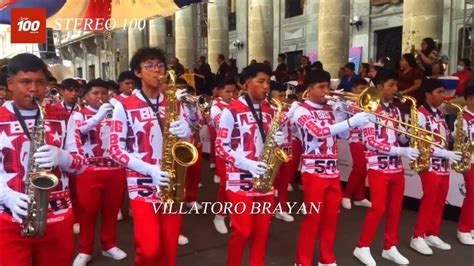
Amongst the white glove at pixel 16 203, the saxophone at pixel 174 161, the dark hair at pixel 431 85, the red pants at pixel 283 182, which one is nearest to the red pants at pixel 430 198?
the dark hair at pixel 431 85

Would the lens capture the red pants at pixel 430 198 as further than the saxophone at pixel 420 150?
Yes

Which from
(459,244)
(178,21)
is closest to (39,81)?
(459,244)

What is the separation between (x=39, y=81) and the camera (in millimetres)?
3344

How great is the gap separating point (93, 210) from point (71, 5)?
6392 mm

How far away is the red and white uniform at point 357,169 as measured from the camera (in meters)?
8.27

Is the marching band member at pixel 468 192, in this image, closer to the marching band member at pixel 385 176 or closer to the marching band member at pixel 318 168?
the marching band member at pixel 385 176

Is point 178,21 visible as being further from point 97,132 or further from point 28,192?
point 28,192

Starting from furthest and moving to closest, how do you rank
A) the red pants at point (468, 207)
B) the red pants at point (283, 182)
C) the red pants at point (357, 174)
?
the red pants at point (357, 174) < the red pants at point (283, 182) < the red pants at point (468, 207)

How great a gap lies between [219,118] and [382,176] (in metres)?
2.33

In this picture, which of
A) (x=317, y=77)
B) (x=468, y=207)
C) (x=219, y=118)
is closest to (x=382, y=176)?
(x=317, y=77)

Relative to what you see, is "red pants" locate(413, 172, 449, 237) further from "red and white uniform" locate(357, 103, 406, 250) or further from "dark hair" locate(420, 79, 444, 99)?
"dark hair" locate(420, 79, 444, 99)

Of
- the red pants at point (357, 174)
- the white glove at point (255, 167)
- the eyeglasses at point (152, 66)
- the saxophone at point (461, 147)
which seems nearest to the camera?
the eyeglasses at point (152, 66)

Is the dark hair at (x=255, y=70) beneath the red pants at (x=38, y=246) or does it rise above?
above

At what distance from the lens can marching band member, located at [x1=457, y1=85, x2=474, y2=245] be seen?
6.25 metres
